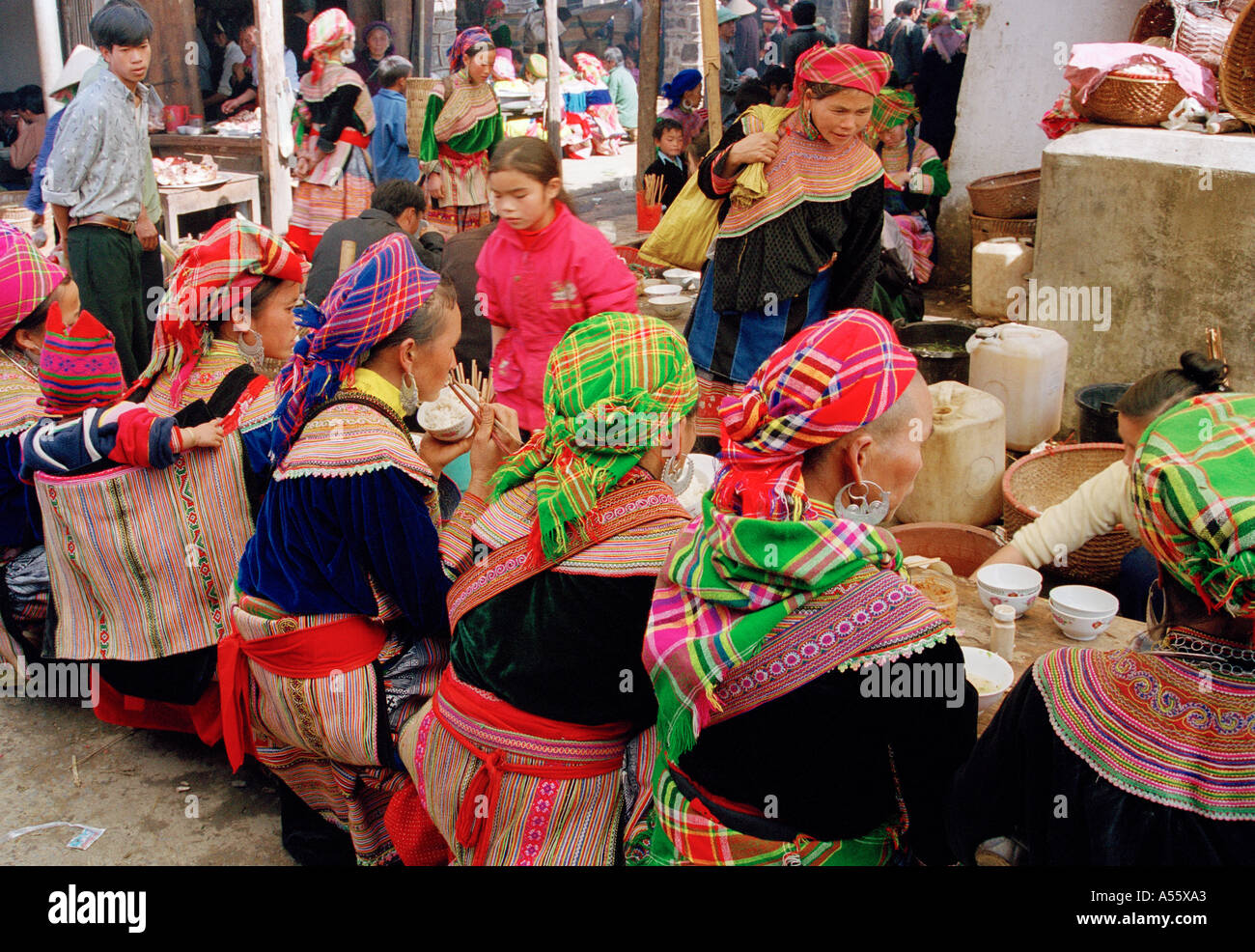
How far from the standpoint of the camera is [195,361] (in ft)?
10.3

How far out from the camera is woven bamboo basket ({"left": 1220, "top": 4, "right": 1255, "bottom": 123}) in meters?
4.86

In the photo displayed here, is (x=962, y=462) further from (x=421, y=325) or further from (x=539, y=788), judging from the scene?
(x=539, y=788)

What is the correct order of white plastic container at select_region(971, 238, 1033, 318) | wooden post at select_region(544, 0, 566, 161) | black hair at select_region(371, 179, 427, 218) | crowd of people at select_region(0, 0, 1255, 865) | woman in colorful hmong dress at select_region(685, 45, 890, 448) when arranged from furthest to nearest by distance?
wooden post at select_region(544, 0, 566, 161), white plastic container at select_region(971, 238, 1033, 318), black hair at select_region(371, 179, 427, 218), woman in colorful hmong dress at select_region(685, 45, 890, 448), crowd of people at select_region(0, 0, 1255, 865)

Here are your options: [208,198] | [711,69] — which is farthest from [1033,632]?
[208,198]

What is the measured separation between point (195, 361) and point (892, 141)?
245 inches

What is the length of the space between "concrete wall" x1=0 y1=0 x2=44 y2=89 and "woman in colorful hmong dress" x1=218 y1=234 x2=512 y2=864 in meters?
9.84

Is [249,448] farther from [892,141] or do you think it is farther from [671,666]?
[892,141]

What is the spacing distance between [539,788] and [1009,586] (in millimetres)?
1265

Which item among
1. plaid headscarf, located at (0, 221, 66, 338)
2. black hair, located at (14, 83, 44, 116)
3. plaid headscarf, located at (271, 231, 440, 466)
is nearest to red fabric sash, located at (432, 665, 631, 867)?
plaid headscarf, located at (271, 231, 440, 466)

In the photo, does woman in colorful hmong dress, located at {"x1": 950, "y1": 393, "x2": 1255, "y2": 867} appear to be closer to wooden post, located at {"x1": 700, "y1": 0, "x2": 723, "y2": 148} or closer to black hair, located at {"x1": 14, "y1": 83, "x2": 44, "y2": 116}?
wooden post, located at {"x1": 700, "y1": 0, "x2": 723, "y2": 148}

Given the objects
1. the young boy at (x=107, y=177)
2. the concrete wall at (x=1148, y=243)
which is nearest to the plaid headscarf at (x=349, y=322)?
the young boy at (x=107, y=177)

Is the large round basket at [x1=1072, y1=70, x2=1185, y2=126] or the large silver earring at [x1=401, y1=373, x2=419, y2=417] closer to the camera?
the large silver earring at [x1=401, y1=373, x2=419, y2=417]

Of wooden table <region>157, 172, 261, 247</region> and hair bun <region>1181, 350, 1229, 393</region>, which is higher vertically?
wooden table <region>157, 172, 261, 247</region>

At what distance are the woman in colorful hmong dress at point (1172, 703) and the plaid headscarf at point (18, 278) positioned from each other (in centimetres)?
305
